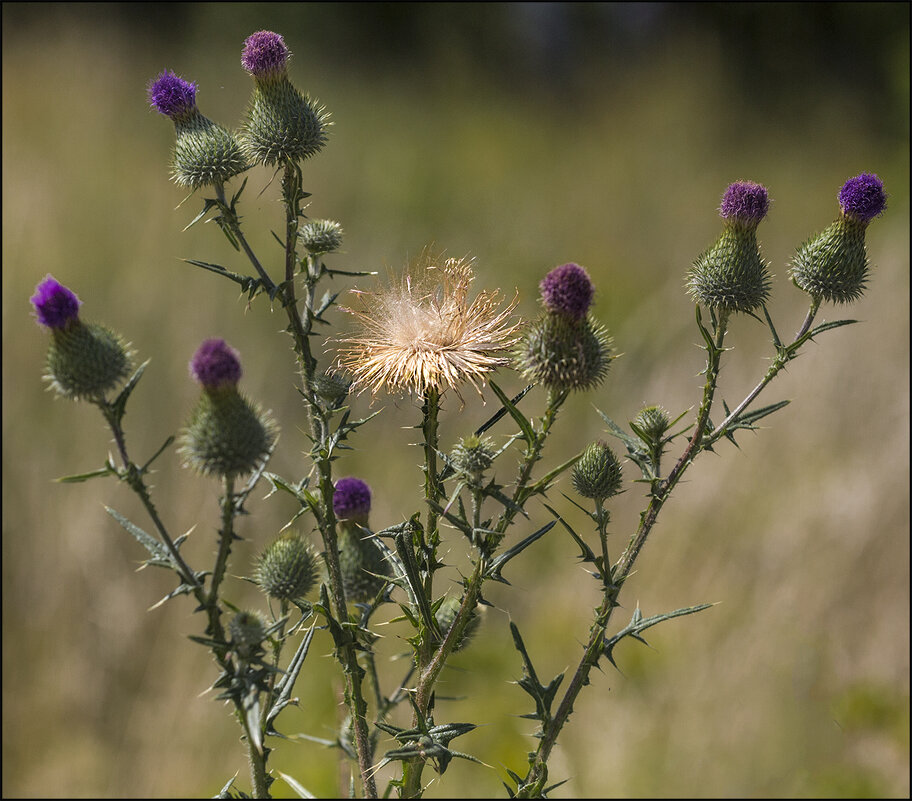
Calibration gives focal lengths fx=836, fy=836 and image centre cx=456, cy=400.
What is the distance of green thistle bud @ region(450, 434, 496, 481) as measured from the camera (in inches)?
67.7

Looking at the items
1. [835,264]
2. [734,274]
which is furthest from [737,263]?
[835,264]

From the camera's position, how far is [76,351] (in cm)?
171

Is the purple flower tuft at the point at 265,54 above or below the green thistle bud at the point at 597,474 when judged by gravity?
above

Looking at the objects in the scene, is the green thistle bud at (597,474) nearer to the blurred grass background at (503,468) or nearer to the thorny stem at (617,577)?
the thorny stem at (617,577)

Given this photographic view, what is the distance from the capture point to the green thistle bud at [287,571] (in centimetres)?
199

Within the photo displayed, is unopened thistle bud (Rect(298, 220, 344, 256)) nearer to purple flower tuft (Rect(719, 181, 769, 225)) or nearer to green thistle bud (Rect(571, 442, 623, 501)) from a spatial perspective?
green thistle bud (Rect(571, 442, 623, 501))

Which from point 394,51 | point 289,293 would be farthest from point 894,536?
point 394,51

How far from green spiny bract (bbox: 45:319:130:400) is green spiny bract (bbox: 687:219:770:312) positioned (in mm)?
1380

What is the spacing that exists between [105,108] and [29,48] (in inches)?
97.2

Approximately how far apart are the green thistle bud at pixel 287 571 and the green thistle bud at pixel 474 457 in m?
0.54

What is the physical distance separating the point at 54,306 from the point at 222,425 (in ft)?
1.55

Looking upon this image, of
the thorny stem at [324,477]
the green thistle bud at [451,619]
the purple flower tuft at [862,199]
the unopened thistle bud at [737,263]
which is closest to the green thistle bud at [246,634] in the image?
the thorny stem at [324,477]

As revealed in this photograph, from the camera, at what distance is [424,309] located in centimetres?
207

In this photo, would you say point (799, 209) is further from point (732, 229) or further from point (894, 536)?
point (732, 229)
